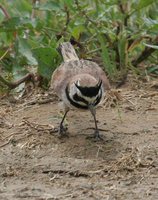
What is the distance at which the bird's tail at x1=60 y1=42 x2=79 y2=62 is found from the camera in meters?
6.89

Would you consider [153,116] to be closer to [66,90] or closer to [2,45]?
[66,90]

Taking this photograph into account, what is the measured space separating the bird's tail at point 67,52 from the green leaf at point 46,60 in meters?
0.08

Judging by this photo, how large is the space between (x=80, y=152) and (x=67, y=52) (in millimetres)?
1450

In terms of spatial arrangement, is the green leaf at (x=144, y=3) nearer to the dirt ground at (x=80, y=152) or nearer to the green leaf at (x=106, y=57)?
the green leaf at (x=106, y=57)

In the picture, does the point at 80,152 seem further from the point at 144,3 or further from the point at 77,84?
the point at 144,3

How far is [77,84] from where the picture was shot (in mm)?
5758

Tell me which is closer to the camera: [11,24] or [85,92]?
[85,92]

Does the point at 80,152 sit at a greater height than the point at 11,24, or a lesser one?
lesser

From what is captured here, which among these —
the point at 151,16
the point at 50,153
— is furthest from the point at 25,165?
the point at 151,16

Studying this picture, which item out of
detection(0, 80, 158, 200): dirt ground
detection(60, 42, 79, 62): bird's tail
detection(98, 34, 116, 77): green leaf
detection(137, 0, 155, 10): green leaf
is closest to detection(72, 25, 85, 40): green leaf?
detection(98, 34, 116, 77): green leaf

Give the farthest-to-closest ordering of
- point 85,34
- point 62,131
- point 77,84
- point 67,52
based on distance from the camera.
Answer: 1. point 85,34
2. point 67,52
3. point 62,131
4. point 77,84

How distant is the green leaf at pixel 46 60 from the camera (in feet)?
22.6

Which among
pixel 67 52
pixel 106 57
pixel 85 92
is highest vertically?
pixel 85 92

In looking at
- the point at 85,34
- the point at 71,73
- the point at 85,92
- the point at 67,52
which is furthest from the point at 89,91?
the point at 85,34
